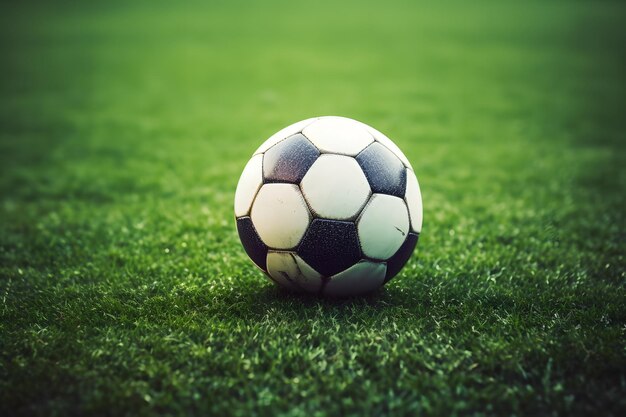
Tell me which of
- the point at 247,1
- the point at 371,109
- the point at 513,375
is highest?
the point at 247,1

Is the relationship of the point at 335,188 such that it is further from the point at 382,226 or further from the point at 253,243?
the point at 253,243

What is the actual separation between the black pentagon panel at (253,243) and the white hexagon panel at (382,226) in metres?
0.48

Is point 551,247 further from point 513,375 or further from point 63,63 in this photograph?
point 63,63

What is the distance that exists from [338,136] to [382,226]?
0.50m

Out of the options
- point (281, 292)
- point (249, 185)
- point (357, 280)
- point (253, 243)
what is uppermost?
point (249, 185)

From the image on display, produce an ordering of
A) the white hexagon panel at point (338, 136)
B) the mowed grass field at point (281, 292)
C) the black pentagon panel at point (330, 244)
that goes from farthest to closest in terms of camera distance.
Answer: the white hexagon panel at point (338, 136)
the black pentagon panel at point (330, 244)
the mowed grass field at point (281, 292)

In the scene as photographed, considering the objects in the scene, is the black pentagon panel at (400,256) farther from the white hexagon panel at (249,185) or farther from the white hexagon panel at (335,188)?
the white hexagon panel at (249,185)

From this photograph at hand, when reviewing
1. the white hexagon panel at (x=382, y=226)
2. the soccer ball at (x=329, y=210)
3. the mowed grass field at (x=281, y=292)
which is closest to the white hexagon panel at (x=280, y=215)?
the soccer ball at (x=329, y=210)

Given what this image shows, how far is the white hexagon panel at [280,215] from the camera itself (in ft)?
7.80

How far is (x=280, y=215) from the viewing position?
7.89ft

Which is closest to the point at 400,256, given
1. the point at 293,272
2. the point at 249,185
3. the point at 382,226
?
the point at 382,226

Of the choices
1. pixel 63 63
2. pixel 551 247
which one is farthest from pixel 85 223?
pixel 63 63

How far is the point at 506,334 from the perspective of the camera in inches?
93.3

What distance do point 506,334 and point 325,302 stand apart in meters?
0.86
